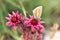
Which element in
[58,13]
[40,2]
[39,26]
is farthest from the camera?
[58,13]

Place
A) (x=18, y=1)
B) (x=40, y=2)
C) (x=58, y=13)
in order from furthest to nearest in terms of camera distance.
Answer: (x=58, y=13)
(x=18, y=1)
(x=40, y=2)

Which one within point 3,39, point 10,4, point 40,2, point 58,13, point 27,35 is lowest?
point 27,35

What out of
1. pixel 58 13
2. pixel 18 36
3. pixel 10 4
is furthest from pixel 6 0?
pixel 58 13

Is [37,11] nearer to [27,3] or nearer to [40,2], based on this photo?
[40,2]

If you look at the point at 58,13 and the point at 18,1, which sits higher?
the point at 58,13

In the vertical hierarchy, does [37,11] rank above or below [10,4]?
below

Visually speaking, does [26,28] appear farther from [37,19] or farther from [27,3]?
[27,3]

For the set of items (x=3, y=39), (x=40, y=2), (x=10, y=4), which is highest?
(x=10, y=4)

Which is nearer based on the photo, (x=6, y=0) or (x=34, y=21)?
(x=34, y=21)

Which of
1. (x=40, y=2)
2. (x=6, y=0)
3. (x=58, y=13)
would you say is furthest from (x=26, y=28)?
(x=58, y=13)
